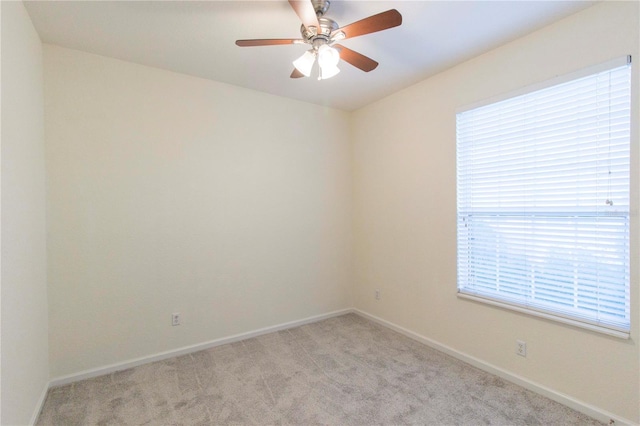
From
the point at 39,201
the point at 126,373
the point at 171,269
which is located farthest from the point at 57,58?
the point at 126,373

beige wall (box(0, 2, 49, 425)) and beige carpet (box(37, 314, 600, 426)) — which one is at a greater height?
beige wall (box(0, 2, 49, 425))

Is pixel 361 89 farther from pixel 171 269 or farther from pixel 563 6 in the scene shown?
pixel 171 269

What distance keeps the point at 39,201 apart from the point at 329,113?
9.76 feet

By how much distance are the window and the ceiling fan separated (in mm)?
1286

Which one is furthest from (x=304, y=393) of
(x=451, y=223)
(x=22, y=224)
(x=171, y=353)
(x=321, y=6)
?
(x=321, y=6)

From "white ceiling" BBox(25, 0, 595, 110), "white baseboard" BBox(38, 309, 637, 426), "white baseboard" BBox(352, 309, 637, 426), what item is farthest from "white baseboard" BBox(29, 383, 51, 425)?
"white baseboard" BBox(352, 309, 637, 426)

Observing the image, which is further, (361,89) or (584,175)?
(361,89)

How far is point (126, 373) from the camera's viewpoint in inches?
96.1

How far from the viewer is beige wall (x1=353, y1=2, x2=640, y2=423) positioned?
180 cm

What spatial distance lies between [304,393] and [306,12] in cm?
249

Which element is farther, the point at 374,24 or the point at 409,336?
the point at 409,336

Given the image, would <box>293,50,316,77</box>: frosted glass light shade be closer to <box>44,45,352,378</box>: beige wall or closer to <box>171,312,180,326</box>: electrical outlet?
<box>44,45,352,378</box>: beige wall

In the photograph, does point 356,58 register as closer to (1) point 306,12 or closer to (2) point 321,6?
(2) point 321,6

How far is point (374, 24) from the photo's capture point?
1.56m
